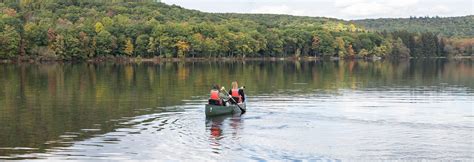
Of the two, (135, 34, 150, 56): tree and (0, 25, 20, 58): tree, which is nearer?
(0, 25, 20, 58): tree

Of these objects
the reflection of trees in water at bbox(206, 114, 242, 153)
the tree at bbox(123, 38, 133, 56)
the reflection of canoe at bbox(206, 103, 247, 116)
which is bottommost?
the reflection of trees in water at bbox(206, 114, 242, 153)

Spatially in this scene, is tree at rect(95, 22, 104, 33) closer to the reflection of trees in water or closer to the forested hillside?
the forested hillside

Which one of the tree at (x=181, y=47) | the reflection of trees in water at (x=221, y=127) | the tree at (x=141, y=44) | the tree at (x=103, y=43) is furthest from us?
the tree at (x=181, y=47)

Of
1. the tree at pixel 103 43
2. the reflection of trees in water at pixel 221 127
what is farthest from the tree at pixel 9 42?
the reflection of trees in water at pixel 221 127

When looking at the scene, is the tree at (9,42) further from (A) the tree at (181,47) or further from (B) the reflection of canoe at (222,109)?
(B) the reflection of canoe at (222,109)

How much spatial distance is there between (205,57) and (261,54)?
24.9 m

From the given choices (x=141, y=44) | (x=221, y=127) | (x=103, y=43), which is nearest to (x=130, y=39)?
(x=141, y=44)

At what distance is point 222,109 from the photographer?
34.7m

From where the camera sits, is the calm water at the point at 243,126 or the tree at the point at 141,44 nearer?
the calm water at the point at 243,126

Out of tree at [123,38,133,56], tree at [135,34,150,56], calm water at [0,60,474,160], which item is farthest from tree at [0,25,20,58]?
calm water at [0,60,474,160]

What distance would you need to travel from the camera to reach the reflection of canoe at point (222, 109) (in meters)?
33.9

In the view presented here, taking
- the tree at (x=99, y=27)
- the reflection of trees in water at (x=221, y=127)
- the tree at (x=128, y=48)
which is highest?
the tree at (x=99, y=27)

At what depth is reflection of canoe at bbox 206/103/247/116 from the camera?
33.9m

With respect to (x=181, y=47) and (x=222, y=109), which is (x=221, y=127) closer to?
(x=222, y=109)
